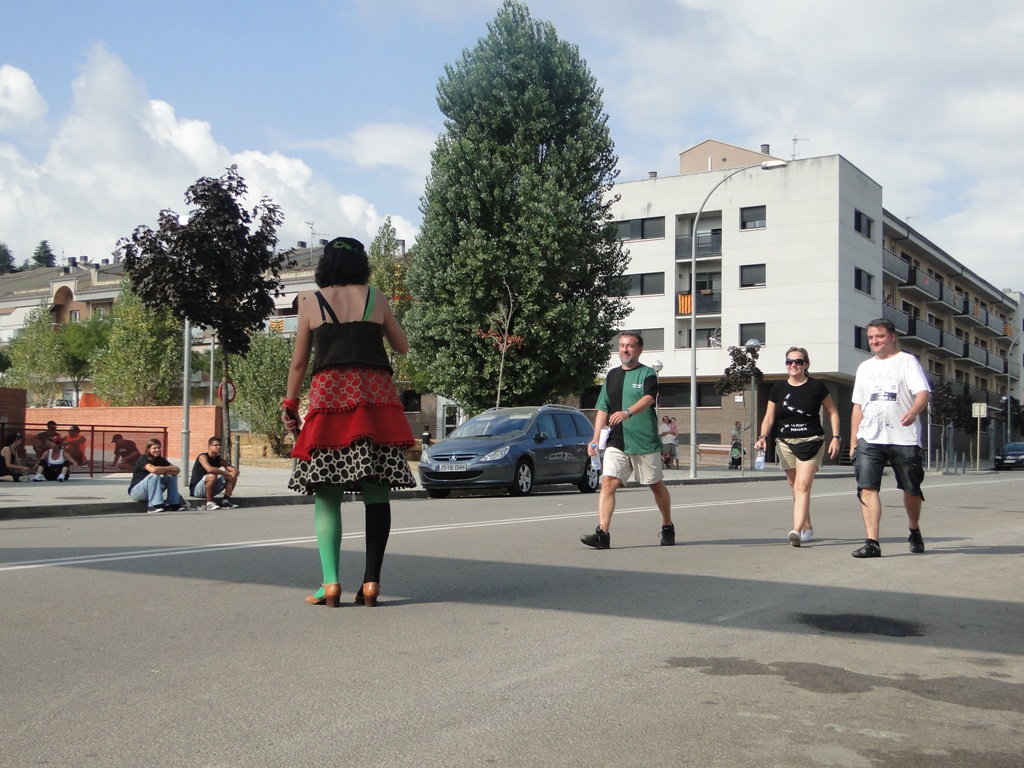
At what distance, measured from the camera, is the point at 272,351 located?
43531mm

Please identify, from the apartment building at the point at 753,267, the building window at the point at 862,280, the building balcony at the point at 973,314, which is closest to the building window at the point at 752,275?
the apartment building at the point at 753,267

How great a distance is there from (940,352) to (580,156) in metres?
51.7

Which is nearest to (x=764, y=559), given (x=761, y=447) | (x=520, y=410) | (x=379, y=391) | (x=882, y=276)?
(x=761, y=447)

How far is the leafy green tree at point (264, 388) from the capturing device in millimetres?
43188

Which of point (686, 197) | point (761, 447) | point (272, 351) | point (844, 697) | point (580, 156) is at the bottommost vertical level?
point (844, 697)

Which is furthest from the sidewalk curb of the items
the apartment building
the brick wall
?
the apartment building

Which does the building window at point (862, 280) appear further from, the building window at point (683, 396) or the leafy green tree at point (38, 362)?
the leafy green tree at point (38, 362)

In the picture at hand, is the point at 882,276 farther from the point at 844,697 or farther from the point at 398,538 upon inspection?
the point at 844,697

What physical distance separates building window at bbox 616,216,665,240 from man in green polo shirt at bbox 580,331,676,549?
51.0 metres

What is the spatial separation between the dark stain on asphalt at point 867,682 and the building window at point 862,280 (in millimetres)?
54832

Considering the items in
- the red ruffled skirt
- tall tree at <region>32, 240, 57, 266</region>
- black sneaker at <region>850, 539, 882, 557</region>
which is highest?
tall tree at <region>32, 240, 57, 266</region>

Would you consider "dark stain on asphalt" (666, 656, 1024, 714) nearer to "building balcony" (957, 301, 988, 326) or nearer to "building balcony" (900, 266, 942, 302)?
"building balcony" (900, 266, 942, 302)

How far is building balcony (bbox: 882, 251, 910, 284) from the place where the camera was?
2483 inches

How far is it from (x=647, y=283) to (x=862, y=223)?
11569mm
